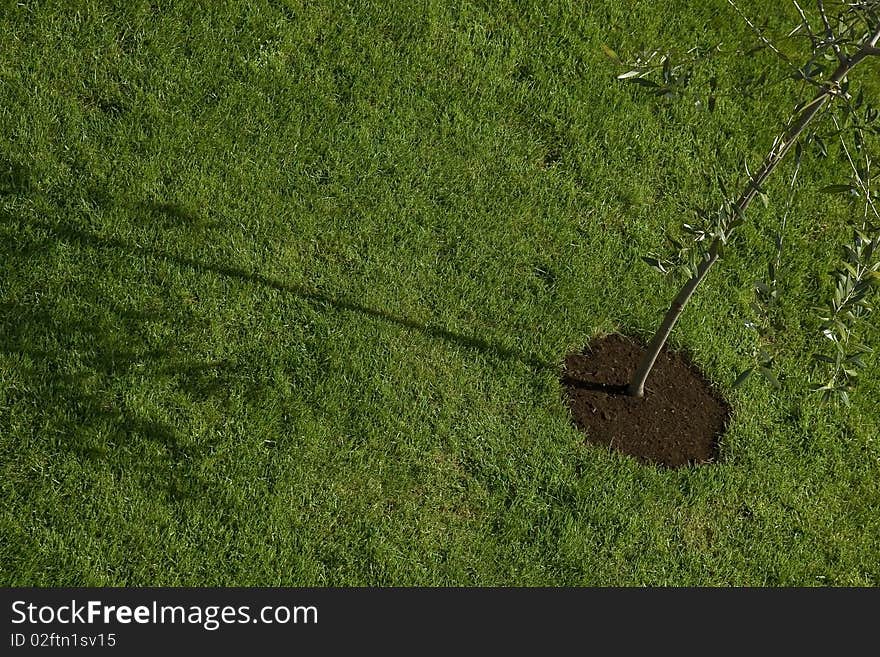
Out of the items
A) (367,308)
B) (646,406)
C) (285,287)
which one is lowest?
(646,406)

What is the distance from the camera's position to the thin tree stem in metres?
4.55

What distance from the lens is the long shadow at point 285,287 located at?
5.82 m

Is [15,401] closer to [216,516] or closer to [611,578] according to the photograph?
[216,516]

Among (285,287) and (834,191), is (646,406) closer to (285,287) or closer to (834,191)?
(834,191)

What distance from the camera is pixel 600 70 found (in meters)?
7.57

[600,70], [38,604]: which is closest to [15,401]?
[38,604]

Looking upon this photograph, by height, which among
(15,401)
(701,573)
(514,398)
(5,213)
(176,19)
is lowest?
(701,573)

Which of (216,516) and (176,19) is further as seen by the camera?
(176,19)

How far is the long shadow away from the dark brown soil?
0.30 m

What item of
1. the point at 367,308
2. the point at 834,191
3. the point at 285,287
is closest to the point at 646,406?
the point at 367,308

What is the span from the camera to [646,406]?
245 inches

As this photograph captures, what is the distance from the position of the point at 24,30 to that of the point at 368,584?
13.1ft

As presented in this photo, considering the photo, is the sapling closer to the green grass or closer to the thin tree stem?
the thin tree stem

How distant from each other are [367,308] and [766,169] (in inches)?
93.3
